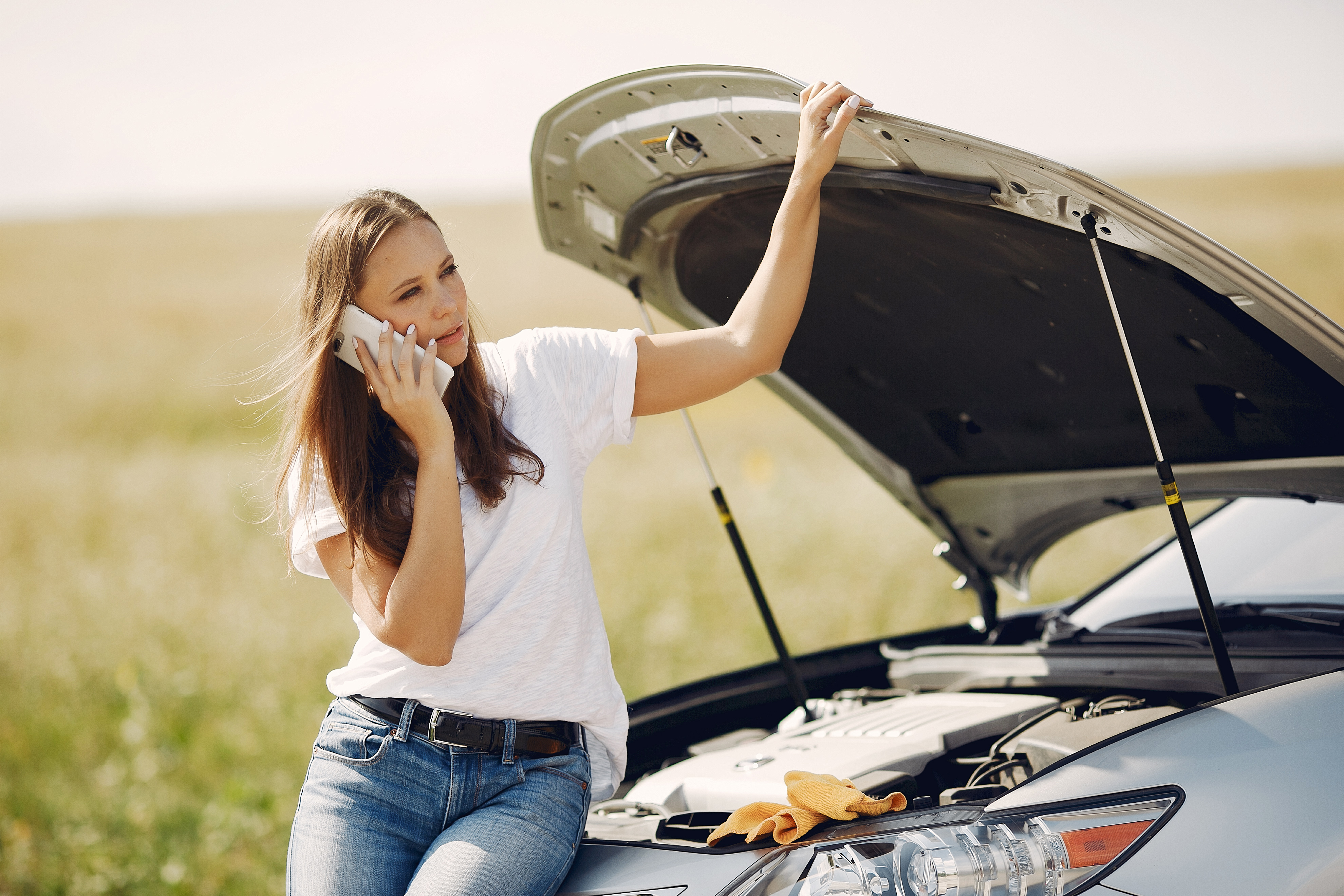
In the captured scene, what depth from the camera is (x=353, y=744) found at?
1.88m

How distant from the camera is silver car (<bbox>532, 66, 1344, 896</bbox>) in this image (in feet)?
5.04

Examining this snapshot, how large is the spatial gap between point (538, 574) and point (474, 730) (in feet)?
1.06

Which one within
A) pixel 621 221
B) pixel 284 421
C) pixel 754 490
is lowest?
pixel 754 490

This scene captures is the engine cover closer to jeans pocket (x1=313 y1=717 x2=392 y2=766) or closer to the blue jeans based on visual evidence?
the blue jeans

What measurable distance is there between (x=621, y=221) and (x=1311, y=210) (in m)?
31.2

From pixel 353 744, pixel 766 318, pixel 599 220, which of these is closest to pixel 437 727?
pixel 353 744

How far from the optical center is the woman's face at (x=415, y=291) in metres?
1.94

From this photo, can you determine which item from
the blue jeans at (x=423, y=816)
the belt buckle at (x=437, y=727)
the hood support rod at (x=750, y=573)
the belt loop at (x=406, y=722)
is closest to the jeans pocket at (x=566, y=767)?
the blue jeans at (x=423, y=816)

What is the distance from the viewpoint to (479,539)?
1.93 m

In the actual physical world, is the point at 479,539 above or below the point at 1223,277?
below

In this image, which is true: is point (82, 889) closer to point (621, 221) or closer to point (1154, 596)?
point (621, 221)

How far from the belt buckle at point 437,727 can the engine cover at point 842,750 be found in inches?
22.6

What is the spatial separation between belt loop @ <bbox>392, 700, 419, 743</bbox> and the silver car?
0.43 m

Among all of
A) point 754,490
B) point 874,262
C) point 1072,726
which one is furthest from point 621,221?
point 754,490
